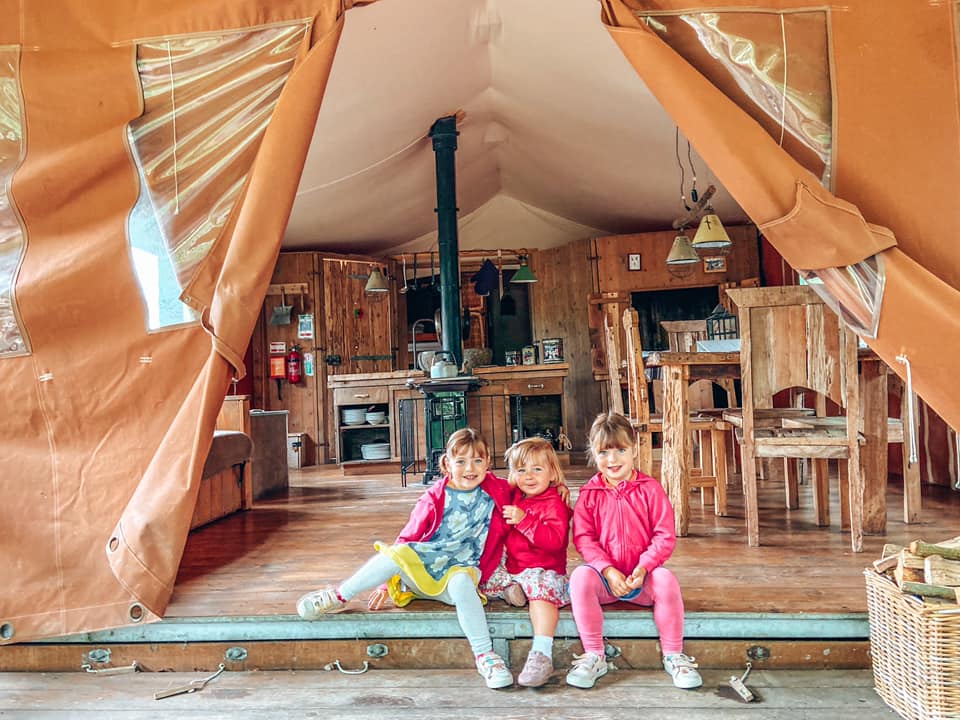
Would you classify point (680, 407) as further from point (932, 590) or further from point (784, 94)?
point (932, 590)

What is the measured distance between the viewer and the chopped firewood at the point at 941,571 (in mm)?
1761

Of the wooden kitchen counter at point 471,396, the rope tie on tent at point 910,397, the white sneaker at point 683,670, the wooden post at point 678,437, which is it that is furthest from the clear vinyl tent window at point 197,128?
the wooden kitchen counter at point 471,396

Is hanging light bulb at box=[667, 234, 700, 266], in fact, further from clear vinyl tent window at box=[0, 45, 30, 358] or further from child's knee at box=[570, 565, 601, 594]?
clear vinyl tent window at box=[0, 45, 30, 358]

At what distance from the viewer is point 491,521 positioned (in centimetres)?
232

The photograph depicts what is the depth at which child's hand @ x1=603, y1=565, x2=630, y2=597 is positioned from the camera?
2072 millimetres

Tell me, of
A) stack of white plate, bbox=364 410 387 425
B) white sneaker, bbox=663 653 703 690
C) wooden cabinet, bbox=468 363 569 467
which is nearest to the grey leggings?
white sneaker, bbox=663 653 703 690

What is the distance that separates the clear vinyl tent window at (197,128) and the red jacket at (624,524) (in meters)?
1.47

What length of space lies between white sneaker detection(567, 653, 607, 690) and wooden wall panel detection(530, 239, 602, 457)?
19.2ft

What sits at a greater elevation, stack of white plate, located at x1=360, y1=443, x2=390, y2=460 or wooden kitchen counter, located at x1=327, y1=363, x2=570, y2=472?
wooden kitchen counter, located at x1=327, y1=363, x2=570, y2=472

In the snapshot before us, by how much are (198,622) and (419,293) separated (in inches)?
300

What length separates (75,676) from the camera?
2.28m

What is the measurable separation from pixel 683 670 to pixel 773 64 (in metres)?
1.86

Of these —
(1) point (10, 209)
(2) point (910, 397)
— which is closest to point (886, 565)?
(2) point (910, 397)

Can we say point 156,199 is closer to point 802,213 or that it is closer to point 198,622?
point 198,622
